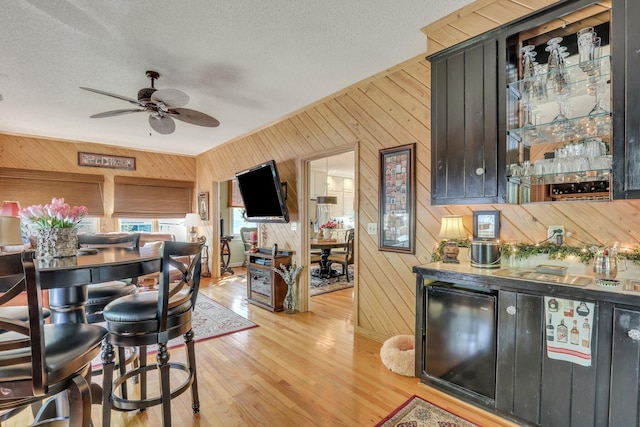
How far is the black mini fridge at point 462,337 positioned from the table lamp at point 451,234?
324mm

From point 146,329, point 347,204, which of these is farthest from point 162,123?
point 347,204

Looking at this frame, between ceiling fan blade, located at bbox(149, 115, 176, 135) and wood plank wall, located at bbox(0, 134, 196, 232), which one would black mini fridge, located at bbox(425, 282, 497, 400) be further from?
wood plank wall, located at bbox(0, 134, 196, 232)

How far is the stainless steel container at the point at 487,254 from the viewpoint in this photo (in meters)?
2.14

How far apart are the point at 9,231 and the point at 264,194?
2794 mm

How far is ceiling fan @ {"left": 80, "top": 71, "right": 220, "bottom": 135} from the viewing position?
102 inches

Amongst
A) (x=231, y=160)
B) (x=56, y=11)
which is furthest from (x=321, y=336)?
(x=231, y=160)

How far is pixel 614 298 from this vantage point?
4.87 feet

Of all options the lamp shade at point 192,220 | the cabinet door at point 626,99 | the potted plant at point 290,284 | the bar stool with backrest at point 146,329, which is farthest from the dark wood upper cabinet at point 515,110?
the lamp shade at point 192,220

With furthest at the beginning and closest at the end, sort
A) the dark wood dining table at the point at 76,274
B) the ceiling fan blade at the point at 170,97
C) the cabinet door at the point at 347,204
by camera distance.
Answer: the cabinet door at the point at 347,204 < the ceiling fan blade at the point at 170,97 < the dark wood dining table at the point at 76,274

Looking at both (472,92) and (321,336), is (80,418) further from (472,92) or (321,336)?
(472,92)

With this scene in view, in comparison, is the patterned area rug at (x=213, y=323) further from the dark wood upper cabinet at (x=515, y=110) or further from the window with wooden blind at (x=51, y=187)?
the window with wooden blind at (x=51, y=187)

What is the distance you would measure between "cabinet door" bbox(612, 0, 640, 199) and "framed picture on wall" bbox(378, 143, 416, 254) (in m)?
1.38

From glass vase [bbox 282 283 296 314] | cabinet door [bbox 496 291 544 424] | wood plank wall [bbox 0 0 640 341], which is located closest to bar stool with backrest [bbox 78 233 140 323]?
glass vase [bbox 282 283 296 314]

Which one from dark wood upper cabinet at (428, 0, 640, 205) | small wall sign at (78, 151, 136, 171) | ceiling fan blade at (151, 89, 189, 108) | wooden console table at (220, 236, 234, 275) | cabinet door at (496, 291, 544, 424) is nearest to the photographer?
dark wood upper cabinet at (428, 0, 640, 205)
